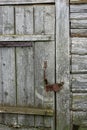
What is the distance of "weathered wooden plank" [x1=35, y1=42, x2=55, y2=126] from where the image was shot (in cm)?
442

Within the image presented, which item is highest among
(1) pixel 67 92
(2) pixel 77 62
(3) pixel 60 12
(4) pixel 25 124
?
(3) pixel 60 12

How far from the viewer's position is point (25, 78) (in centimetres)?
448

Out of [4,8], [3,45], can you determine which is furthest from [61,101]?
[4,8]

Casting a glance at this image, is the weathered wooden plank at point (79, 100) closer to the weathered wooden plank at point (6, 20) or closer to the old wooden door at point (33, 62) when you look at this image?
the old wooden door at point (33, 62)

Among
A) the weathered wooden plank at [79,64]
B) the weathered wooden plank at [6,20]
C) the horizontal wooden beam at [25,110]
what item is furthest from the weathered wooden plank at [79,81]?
the weathered wooden plank at [6,20]

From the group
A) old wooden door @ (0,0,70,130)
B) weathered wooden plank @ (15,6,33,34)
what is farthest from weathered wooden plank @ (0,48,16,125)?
weathered wooden plank @ (15,6,33,34)

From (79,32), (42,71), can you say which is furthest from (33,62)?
(79,32)

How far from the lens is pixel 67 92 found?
445cm

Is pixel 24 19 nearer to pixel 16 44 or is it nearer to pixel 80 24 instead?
pixel 16 44

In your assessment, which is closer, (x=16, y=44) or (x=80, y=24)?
(x=80, y=24)

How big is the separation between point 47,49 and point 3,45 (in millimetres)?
475

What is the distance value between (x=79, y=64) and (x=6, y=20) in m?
0.91

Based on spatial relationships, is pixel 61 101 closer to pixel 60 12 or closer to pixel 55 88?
pixel 55 88

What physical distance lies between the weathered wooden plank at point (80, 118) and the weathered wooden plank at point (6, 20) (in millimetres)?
1129
